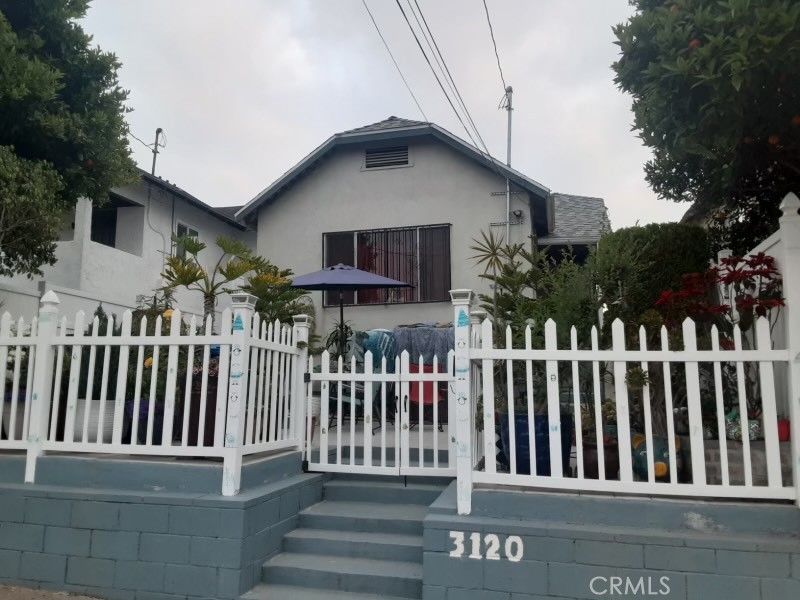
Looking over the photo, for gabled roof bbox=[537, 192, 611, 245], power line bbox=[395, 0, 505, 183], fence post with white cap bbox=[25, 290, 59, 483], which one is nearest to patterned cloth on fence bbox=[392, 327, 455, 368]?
gabled roof bbox=[537, 192, 611, 245]

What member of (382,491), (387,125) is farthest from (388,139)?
(382,491)

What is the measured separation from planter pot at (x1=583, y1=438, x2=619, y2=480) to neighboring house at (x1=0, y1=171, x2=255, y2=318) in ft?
23.8

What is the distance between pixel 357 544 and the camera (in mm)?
4258

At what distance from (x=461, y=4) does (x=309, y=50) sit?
6.67 feet

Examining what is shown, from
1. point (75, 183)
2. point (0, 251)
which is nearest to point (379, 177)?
point (75, 183)

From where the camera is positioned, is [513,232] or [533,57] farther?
[513,232]

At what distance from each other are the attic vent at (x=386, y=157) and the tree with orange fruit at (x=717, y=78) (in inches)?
275

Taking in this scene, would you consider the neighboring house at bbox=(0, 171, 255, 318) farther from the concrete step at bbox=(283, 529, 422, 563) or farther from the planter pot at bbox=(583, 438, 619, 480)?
the planter pot at bbox=(583, 438, 619, 480)

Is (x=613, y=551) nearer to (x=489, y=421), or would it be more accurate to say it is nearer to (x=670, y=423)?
(x=670, y=423)

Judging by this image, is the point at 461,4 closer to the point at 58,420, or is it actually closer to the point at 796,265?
the point at 796,265

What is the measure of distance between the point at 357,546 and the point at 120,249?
31.9ft

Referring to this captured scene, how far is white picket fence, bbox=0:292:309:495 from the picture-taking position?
4.13 meters

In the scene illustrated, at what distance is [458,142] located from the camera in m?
10.6

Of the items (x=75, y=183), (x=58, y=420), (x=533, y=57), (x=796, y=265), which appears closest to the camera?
(x=796, y=265)
